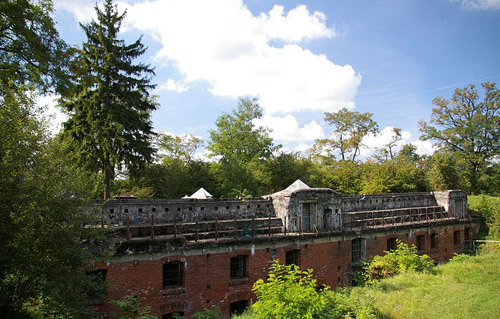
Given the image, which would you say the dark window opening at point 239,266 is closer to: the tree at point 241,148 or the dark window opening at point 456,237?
the tree at point 241,148

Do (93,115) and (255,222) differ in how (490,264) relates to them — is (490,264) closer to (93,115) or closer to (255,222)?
(255,222)

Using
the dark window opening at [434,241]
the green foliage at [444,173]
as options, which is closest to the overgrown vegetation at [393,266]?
the dark window opening at [434,241]

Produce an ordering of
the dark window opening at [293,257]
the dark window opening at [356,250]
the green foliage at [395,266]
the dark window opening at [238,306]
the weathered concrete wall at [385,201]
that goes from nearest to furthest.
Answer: the dark window opening at [238,306] → the dark window opening at [293,257] → the green foliage at [395,266] → the dark window opening at [356,250] → the weathered concrete wall at [385,201]

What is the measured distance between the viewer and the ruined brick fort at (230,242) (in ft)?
39.7

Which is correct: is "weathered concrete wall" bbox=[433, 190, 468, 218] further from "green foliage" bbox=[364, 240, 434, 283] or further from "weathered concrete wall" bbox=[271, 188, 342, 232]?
"weathered concrete wall" bbox=[271, 188, 342, 232]

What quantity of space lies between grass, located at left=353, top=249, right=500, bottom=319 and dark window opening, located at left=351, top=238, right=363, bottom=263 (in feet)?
9.88

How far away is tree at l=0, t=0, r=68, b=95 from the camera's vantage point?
11500mm

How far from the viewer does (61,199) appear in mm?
8031

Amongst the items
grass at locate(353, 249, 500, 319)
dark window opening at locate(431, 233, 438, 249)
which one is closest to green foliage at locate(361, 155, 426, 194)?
dark window opening at locate(431, 233, 438, 249)

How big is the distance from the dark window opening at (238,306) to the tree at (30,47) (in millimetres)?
11706

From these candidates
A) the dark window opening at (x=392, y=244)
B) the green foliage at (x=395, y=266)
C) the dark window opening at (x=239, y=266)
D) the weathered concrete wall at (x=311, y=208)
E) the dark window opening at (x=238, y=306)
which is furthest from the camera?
the dark window opening at (x=392, y=244)

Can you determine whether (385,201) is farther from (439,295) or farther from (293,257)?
(439,295)

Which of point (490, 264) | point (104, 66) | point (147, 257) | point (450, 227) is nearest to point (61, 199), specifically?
point (147, 257)

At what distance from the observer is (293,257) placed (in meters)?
15.8
